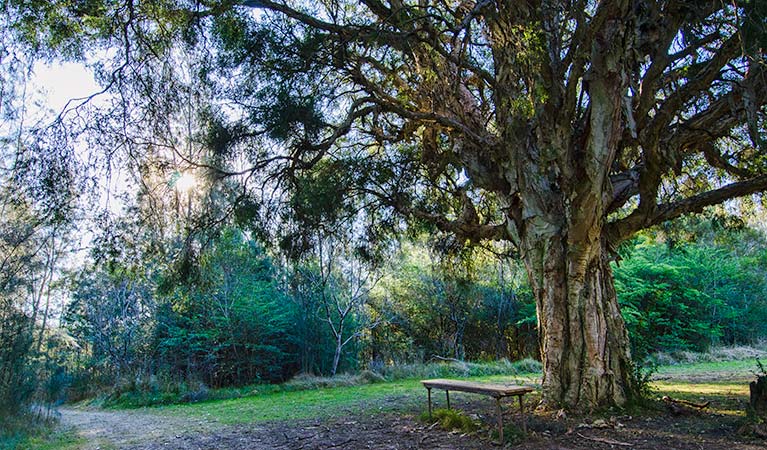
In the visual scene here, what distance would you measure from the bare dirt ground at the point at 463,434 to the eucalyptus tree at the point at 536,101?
0.64 meters

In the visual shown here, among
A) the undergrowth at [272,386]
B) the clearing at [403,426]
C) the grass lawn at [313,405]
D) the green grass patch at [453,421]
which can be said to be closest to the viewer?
the clearing at [403,426]

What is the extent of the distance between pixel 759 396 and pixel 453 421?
11.1 feet

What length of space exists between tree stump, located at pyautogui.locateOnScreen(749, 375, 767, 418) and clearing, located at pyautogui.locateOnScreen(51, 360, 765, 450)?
9.3 inches

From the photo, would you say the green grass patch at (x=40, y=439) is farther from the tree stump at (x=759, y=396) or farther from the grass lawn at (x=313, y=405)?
the tree stump at (x=759, y=396)

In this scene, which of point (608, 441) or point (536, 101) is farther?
point (536, 101)

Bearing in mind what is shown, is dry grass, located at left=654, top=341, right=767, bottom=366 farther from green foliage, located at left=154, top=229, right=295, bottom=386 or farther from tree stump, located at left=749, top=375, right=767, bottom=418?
green foliage, located at left=154, top=229, right=295, bottom=386

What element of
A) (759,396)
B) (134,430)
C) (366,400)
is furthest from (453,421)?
(134,430)

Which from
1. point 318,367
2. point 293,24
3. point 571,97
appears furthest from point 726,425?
point 318,367

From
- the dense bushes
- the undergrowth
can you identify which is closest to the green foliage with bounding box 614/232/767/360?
the dense bushes

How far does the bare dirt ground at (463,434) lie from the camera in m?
4.73

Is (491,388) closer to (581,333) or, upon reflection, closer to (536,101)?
(581,333)

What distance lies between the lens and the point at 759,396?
533cm

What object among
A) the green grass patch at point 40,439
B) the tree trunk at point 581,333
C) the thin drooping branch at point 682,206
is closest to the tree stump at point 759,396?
the tree trunk at point 581,333

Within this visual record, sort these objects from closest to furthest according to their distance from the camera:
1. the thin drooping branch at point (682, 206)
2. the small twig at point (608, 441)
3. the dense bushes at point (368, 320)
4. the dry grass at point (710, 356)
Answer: the small twig at point (608, 441)
the thin drooping branch at point (682, 206)
the dense bushes at point (368, 320)
the dry grass at point (710, 356)
